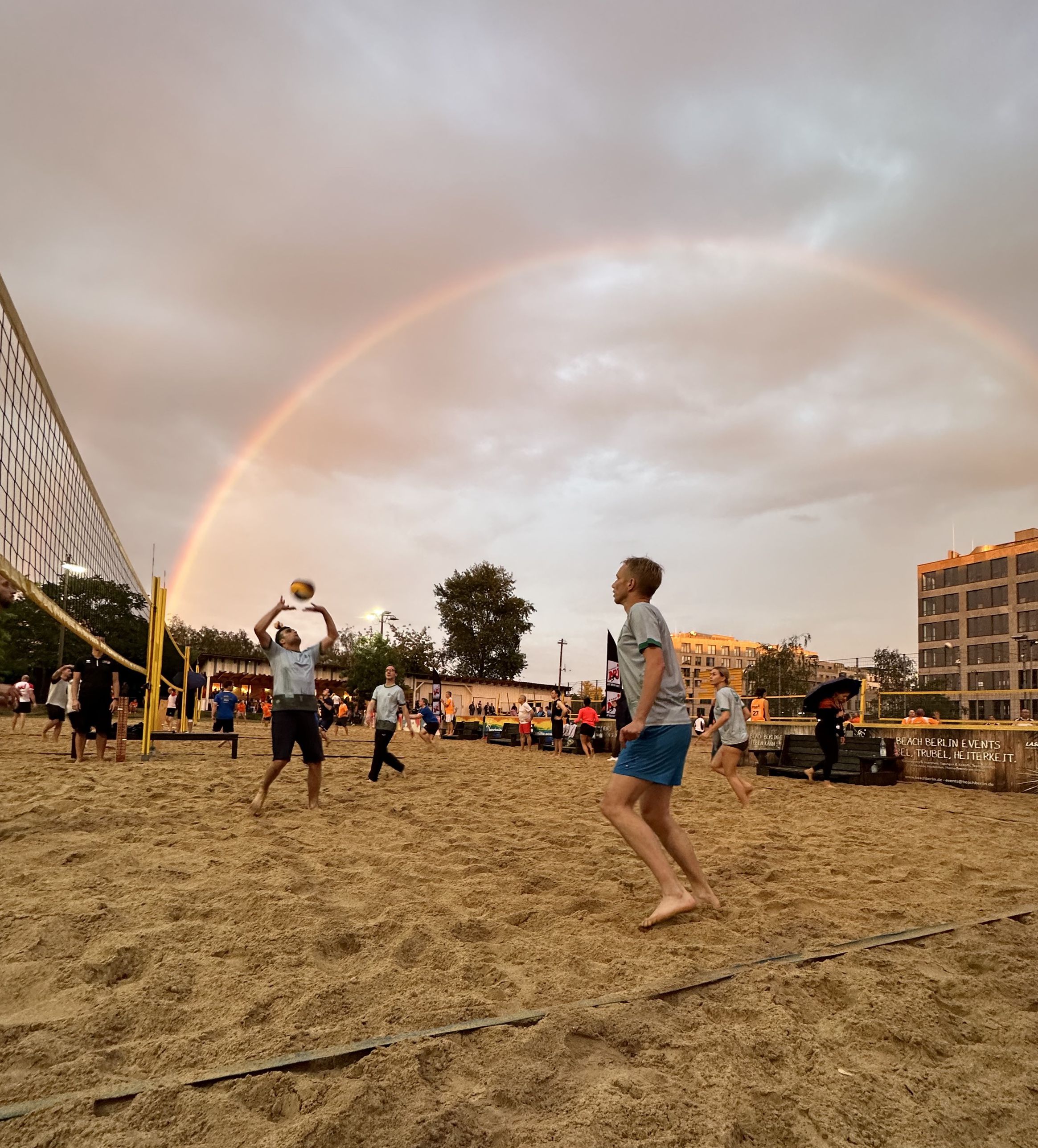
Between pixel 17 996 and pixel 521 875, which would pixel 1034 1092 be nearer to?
pixel 521 875

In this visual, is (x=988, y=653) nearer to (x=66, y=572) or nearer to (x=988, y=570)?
(x=988, y=570)

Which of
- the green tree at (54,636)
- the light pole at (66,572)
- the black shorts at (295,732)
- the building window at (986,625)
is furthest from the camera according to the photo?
the building window at (986,625)

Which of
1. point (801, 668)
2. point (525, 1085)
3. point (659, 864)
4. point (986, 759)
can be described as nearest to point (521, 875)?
point (659, 864)

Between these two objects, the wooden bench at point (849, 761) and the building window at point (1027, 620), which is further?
the building window at point (1027, 620)

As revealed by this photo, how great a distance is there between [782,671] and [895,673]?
51.9 feet

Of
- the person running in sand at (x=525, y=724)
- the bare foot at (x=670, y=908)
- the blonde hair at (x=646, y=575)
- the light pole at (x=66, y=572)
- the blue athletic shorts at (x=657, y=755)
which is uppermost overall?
the light pole at (x=66, y=572)

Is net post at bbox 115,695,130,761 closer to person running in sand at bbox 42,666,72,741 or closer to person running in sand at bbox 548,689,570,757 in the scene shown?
person running in sand at bbox 42,666,72,741

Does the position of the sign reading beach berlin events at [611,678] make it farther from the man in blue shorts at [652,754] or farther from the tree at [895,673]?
the tree at [895,673]

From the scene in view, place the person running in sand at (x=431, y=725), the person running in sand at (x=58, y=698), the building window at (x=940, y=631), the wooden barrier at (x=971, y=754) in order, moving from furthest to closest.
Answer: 1. the building window at (x=940, y=631)
2. the person running in sand at (x=431, y=725)
3. the person running in sand at (x=58, y=698)
4. the wooden barrier at (x=971, y=754)

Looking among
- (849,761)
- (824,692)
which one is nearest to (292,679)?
(824,692)

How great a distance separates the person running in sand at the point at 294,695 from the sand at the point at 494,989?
108 centimetres

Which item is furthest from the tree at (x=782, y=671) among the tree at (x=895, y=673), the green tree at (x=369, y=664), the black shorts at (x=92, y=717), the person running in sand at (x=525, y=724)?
the black shorts at (x=92, y=717)

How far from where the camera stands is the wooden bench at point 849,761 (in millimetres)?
12992

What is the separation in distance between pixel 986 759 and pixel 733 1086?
42.1 feet
